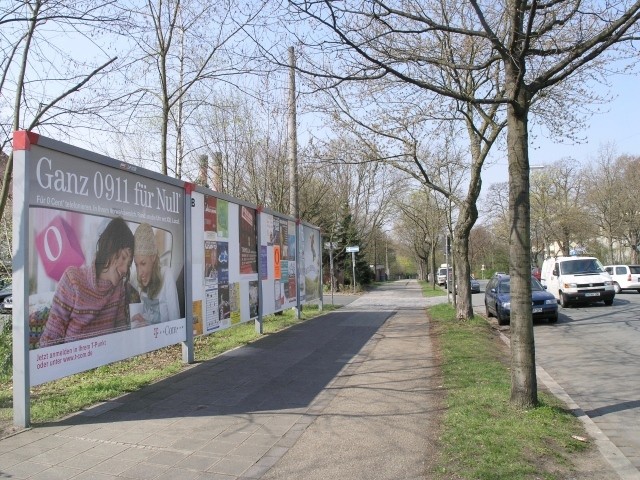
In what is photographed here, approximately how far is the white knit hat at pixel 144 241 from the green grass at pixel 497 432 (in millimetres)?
4483

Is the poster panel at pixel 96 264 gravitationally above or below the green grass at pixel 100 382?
above

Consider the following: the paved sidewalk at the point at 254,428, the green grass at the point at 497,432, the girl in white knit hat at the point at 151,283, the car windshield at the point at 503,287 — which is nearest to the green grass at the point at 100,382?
the paved sidewalk at the point at 254,428

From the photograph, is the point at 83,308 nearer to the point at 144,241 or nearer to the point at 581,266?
the point at 144,241

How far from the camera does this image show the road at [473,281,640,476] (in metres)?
6.07

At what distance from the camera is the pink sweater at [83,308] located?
568 centimetres

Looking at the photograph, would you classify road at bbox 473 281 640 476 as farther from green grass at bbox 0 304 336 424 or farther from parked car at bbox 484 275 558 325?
green grass at bbox 0 304 336 424

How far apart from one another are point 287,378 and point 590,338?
8487mm

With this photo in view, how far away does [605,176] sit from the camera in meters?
49.1

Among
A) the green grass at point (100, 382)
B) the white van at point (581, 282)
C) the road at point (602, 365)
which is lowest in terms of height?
the road at point (602, 365)

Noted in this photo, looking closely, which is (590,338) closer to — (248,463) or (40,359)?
(248,463)

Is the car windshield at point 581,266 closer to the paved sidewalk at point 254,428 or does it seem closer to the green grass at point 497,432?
the paved sidewalk at point 254,428

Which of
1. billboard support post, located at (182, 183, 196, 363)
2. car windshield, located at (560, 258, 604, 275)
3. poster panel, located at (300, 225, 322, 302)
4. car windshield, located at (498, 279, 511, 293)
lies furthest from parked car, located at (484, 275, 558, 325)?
billboard support post, located at (182, 183, 196, 363)

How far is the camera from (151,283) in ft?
25.2

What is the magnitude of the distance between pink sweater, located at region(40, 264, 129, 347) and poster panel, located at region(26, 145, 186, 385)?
0.04 ft
